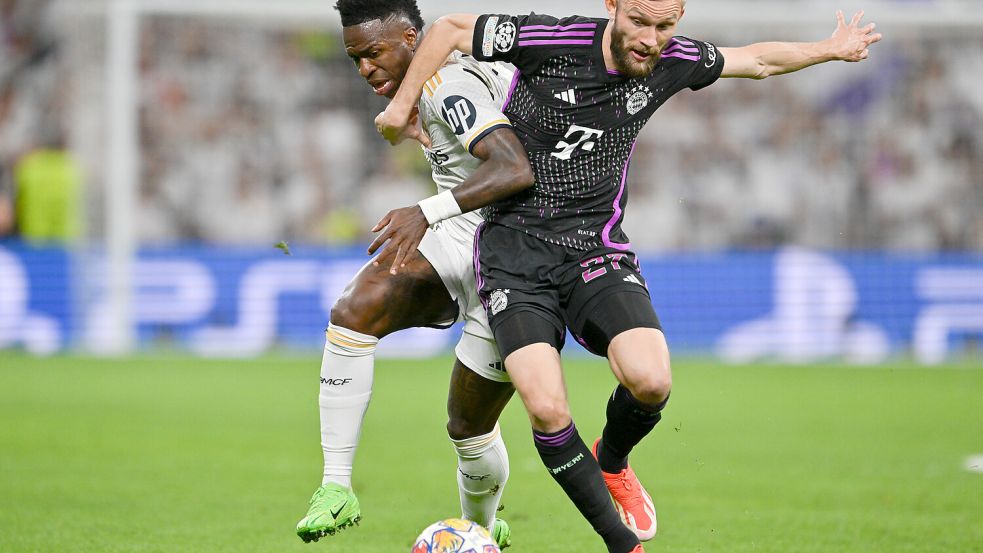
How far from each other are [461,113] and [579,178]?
0.54m

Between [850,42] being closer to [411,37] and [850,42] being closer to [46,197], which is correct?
[411,37]

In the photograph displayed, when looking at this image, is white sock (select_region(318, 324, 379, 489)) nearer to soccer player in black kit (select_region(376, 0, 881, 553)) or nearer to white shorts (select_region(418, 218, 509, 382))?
white shorts (select_region(418, 218, 509, 382))

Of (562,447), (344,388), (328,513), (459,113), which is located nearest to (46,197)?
(344,388)

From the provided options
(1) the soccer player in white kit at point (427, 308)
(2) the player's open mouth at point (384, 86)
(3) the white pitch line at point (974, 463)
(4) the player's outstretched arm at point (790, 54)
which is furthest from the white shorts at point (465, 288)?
(3) the white pitch line at point (974, 463)

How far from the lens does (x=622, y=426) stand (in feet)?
17.0

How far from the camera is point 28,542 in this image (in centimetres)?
557

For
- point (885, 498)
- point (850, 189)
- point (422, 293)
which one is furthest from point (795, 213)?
point (422, 293)

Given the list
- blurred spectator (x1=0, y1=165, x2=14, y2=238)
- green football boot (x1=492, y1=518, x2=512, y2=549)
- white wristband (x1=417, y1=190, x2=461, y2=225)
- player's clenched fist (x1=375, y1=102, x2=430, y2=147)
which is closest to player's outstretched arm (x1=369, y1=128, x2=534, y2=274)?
white wristband (x1=417, y1=190, x2=461, y2=225)

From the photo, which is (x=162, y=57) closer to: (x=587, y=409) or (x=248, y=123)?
(x=248, y=123)

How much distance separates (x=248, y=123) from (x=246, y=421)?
7.67 meters

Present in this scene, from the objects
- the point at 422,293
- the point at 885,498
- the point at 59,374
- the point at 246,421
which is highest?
the point at 422,293

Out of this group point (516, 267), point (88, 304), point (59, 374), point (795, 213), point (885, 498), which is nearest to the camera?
point (516, 267)

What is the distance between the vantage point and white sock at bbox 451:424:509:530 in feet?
18.4

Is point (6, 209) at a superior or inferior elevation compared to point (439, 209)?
inferior
